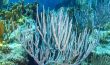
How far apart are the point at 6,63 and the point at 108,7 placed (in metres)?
5.99

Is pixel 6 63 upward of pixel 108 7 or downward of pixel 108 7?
downward

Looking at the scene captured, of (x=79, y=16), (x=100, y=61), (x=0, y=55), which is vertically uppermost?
(x=79, y=16)

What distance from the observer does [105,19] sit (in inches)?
347

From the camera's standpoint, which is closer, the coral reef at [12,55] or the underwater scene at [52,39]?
the underwater scene at [52,39]

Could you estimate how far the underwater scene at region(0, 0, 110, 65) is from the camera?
447 centimetres

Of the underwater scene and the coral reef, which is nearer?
the underwater scene

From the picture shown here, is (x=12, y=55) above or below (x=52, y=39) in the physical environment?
below

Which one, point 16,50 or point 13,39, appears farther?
point 13,39

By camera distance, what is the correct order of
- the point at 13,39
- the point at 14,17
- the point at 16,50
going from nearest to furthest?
1. the point at 16,50
2. the point at 13,39
3. the point at 14,17

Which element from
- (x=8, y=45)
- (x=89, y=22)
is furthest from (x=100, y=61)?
(x=89, y=22)

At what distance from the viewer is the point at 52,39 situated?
4922mm

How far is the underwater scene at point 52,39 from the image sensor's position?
4.47 m

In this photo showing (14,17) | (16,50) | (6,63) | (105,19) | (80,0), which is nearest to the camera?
(6,63)

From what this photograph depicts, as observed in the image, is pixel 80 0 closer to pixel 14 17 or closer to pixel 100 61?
pixel 14 17
